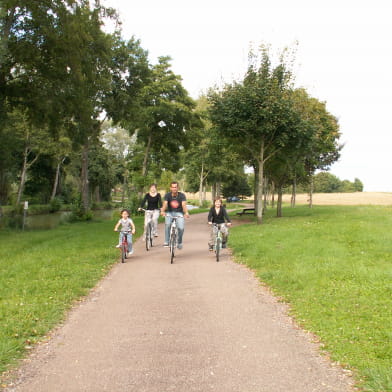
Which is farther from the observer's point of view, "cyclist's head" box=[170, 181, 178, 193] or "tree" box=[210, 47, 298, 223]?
"tree" box=[210, 47, 298, 223]

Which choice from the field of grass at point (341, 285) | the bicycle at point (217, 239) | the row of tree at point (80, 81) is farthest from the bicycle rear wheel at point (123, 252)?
the row of tree at point (80, 81)

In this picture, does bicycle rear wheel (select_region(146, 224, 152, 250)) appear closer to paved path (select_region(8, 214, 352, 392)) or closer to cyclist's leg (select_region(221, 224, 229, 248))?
cyclist's leg (select_region(221, 224, 229, 248))

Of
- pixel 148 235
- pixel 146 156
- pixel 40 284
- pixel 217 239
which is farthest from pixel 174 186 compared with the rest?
pixel 146 156

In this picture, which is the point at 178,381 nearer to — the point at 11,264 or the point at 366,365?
the point at 366,365

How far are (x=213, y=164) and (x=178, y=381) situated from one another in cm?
4364

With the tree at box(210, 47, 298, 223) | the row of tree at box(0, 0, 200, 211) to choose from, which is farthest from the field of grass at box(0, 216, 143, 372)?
the tree at box(210, 47, 298, 223)

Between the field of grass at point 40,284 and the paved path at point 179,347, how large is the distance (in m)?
0.29

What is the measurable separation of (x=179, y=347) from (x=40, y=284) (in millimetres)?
4327

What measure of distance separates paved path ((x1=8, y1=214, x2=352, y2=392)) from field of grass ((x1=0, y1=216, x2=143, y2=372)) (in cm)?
29

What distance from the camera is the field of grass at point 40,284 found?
511 centimetres

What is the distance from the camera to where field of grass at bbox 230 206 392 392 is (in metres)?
4.43

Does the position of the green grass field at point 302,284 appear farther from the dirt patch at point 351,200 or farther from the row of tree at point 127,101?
the dirt patch at point 351,200

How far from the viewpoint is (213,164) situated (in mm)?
47000

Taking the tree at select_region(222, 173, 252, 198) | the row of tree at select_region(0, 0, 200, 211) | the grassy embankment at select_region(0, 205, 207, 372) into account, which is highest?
the row of tree at select_region(0, 0, 200, 211)
